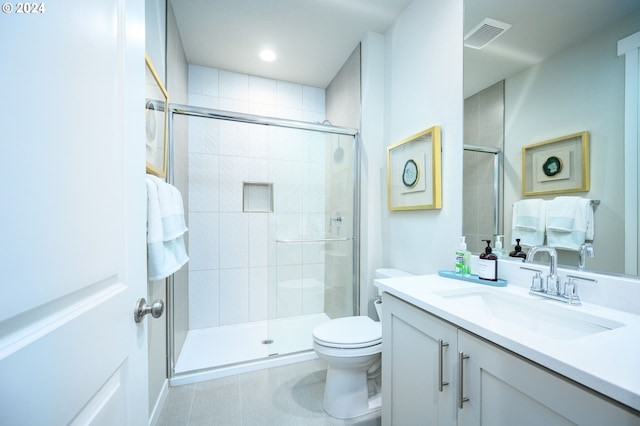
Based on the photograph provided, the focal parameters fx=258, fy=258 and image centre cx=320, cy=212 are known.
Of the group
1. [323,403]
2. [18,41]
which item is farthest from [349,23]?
[323,403]

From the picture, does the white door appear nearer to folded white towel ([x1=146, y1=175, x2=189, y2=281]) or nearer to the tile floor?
folded white towel ([x1=146, y1=175, x2=189, y2=281])

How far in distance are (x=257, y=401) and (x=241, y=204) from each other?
168cm

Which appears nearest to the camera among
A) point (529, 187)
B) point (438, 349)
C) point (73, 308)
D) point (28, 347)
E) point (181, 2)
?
point (28, 347)

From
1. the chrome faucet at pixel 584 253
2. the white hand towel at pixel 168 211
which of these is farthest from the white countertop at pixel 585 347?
the white hand towel at pixel 168 211

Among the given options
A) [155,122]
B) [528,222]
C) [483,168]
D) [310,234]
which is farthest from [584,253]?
[155,122]

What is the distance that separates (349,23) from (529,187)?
1718 mm

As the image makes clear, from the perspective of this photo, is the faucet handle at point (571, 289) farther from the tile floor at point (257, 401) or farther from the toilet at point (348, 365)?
the tile floor at point (257, 401)

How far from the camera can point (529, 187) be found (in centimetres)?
113

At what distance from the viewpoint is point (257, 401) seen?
5.27 feet

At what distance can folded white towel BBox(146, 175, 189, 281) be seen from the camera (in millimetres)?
1168

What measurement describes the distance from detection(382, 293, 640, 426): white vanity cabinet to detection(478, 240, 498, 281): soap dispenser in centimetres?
44

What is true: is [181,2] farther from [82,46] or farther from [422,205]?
[422,205]

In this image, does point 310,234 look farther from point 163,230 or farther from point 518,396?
point 518,396

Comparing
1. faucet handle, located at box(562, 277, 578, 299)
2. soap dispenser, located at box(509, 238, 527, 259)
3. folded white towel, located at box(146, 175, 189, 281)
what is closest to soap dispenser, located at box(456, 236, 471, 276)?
soap dispenser, located at box(509, 238, 527, 259)
